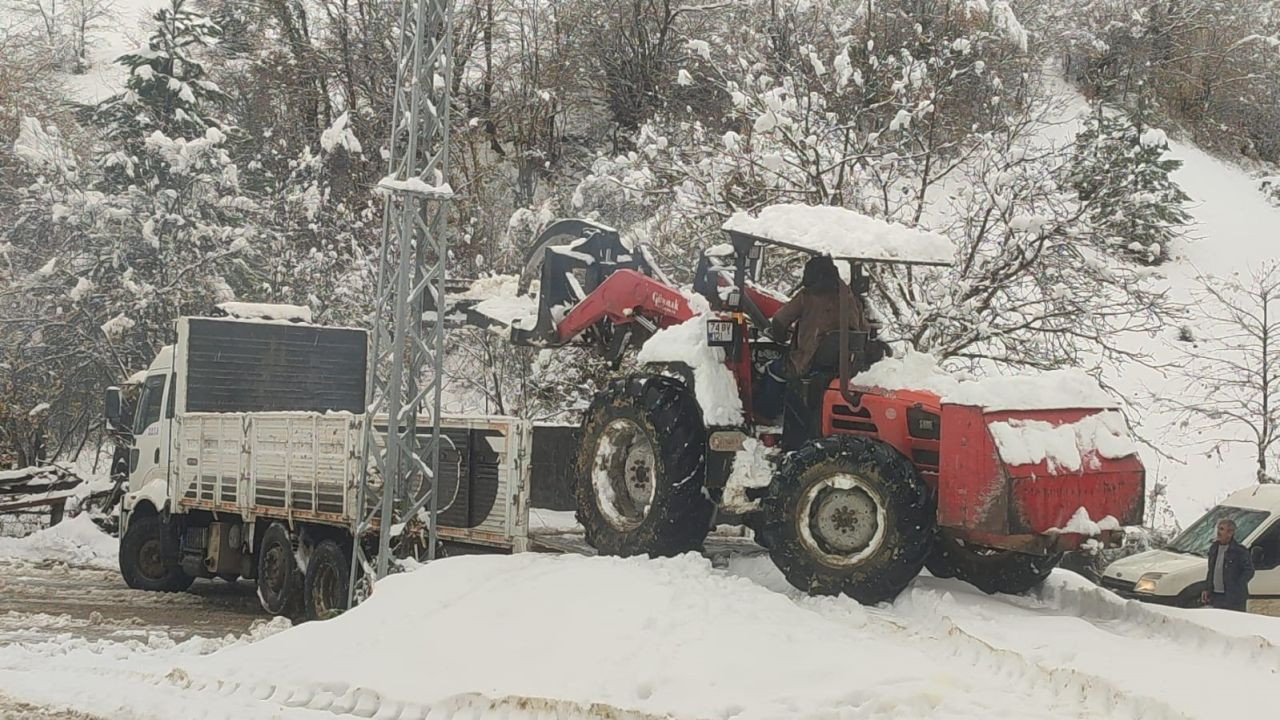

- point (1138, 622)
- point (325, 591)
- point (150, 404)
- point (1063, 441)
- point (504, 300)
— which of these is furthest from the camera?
point (150, 404)

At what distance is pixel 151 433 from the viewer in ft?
53.7

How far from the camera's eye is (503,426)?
11.4 m

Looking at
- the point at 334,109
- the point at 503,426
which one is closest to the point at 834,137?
the point at 503,426

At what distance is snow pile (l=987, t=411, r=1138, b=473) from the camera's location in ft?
26.7

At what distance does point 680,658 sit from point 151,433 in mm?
10891

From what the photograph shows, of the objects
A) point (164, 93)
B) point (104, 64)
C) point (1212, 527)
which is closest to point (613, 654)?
point (1212, 527)

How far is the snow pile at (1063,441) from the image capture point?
814 cm

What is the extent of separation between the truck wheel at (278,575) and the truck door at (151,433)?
8.53 ft

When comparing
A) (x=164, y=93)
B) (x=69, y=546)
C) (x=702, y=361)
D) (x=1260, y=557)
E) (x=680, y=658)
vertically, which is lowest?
(x=69, y=546)

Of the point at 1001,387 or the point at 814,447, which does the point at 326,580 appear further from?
the point at 1001,387

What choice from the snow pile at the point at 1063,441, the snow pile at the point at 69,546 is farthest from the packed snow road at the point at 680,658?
the snow pile at the point at 69,546

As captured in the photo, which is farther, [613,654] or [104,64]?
[104,64]

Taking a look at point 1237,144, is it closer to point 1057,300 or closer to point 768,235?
point 1057,300

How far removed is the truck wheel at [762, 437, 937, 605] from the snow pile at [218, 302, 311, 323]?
975 cm
